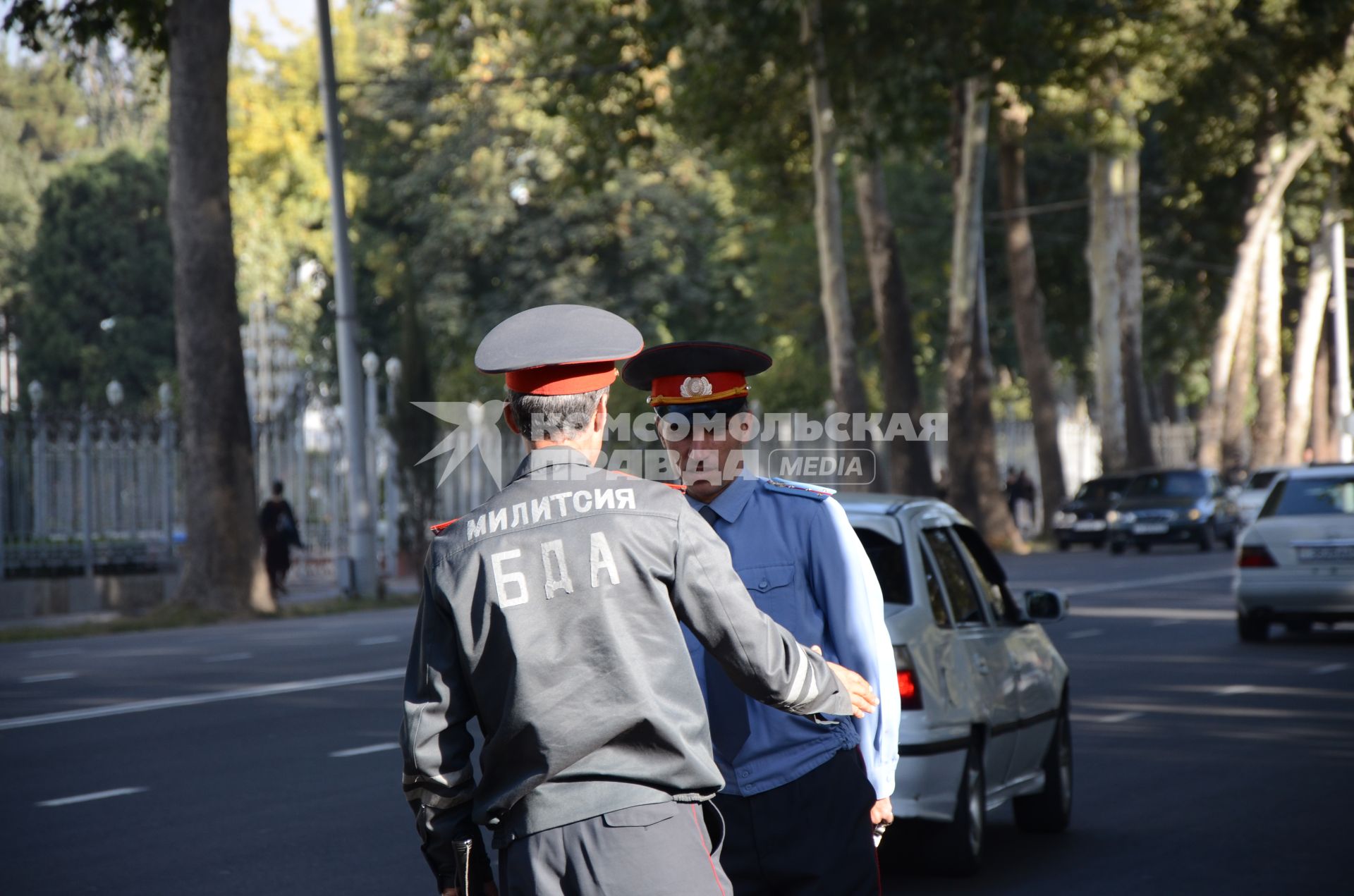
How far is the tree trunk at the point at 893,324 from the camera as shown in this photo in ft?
105

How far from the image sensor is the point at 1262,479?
34781mm

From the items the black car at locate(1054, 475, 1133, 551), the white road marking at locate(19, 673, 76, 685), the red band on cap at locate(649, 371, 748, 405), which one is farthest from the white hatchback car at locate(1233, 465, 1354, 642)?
the black car at locate(1054, 475, 1133, 551)

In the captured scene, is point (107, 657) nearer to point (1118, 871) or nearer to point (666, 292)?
point (1118, 871)

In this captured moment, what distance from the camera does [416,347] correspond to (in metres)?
29.5

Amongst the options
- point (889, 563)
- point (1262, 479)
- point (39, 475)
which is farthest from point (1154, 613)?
point (1262, 479)

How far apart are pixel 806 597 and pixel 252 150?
49.5 metres

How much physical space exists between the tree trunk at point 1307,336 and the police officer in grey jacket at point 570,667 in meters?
46.4

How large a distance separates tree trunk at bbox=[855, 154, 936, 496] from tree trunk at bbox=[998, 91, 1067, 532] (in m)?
5.50

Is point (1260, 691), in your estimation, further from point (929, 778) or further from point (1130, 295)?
point (1130, 295)

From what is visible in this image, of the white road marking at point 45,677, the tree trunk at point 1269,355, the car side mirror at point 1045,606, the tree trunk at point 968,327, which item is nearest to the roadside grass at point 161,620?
the white road marking at point 45,677

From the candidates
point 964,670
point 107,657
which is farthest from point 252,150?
point 964,670

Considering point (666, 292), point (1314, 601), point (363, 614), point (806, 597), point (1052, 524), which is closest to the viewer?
point (806, 597)

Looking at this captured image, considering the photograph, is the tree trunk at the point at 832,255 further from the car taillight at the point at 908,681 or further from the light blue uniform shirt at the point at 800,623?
the light blue uniform shirt at the point at 800,623

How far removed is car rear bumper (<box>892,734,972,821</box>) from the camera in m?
6.65
